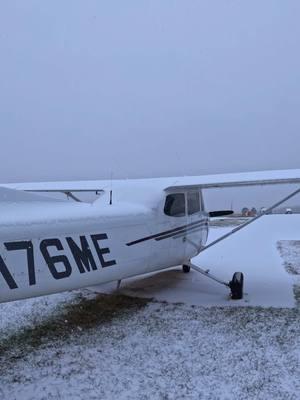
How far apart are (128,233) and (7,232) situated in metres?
2.00

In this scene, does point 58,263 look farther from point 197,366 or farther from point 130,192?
point 130,192

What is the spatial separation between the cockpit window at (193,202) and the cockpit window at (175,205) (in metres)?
0.24

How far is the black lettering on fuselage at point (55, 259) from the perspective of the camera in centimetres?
395

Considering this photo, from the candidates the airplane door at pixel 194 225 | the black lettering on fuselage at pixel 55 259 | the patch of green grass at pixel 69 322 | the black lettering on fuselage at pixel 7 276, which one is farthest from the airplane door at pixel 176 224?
the black lettering on fuselage at pixel 7 276

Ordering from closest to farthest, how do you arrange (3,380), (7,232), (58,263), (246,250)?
(7,232) → (3,380) → (58,263) → (246,250)

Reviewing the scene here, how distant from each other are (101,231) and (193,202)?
2894 millimetres

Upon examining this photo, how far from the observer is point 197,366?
13.5ft

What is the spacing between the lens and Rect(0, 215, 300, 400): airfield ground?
3.70 meters

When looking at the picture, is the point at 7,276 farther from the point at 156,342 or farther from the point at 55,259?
the point at 156,342

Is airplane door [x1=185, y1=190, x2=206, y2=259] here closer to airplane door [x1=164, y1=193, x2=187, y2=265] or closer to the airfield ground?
airplane door [x1=164, y1=193, x2=187, y2=265]

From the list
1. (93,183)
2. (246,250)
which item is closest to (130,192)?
(93,183)

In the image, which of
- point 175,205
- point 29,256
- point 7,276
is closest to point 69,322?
point 29,256

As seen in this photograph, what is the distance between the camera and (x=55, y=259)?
4070 millimetres

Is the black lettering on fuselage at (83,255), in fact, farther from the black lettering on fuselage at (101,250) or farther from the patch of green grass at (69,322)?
the patch of green grass at (69,322)
